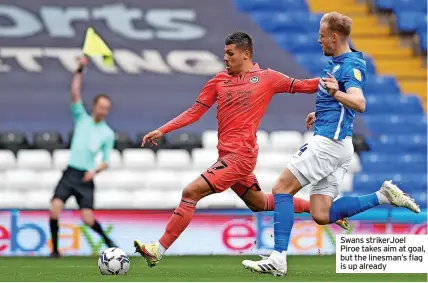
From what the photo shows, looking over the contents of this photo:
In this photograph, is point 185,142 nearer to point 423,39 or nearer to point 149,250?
point 423,39

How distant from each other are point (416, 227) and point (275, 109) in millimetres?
2757

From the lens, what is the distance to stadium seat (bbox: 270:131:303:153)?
14.1 meters

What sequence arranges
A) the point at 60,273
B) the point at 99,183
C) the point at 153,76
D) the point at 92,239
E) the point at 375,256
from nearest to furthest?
the point at 375,256 < the point at 60,273 < the point at 92,239 < the point at 99,183 < the point at 153,76

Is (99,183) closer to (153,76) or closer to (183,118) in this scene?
(153,76)

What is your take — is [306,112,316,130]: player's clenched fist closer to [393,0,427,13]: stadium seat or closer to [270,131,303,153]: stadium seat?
[270,131,303,153]: stadium seat

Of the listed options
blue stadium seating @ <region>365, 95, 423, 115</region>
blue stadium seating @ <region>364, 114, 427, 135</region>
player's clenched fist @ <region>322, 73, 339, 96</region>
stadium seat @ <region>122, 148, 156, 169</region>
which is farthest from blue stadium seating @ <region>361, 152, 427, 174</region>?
player's clenched fist @ <region>322, 73, 339, 96</region>

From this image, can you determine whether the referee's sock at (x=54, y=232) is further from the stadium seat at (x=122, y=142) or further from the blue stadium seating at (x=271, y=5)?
the blue stadium seating at (x=271, y=5)

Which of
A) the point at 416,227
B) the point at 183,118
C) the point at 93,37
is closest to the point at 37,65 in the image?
the point at 93,37

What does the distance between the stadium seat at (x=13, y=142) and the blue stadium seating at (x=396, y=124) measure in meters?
4.57

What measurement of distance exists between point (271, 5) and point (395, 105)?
7.24 ft

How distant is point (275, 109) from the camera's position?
1460 cm

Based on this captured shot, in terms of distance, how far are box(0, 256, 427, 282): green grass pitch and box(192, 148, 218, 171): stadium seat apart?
7.46 ft

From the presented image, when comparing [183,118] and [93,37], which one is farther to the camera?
[93,37]

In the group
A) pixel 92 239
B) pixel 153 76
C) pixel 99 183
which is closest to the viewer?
pixel 92 239
